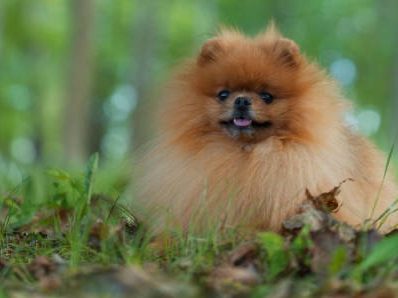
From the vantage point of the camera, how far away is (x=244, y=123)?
451cm

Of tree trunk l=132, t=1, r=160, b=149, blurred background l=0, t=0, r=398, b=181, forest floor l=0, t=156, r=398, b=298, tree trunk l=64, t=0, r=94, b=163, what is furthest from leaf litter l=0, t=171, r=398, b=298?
blurred background l=0, t=0, r=398, b=181

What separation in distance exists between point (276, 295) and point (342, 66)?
2403cm

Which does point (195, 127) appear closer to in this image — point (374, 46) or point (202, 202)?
point (202, 202)

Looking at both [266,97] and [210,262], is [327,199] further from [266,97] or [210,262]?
[210,262]

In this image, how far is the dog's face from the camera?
14.9ft

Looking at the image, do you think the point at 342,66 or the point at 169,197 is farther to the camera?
the point at 342,66

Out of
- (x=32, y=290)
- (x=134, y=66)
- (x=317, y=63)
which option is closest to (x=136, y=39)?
(x=134, y=66)

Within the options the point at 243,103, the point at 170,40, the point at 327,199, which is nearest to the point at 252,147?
the point at 243,103

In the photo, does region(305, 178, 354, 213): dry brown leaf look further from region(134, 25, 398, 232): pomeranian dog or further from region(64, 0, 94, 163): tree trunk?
region(64, 0, 94, 163): tree trunk

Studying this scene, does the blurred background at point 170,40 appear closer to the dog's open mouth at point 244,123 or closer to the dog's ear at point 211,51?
the dog's ear at point 211,51

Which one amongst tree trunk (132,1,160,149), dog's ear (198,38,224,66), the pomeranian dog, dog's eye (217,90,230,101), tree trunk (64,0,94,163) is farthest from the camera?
tree trunk (132,1,160,149)

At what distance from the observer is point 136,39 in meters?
16.1

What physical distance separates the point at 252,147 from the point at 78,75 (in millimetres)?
10523

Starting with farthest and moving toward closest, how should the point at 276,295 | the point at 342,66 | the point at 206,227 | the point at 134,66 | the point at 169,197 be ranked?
1. the point at 342,66
2. the point at 134,66
3. the point at 169,197
4. the point at 206,227
5. the point at 276,295
